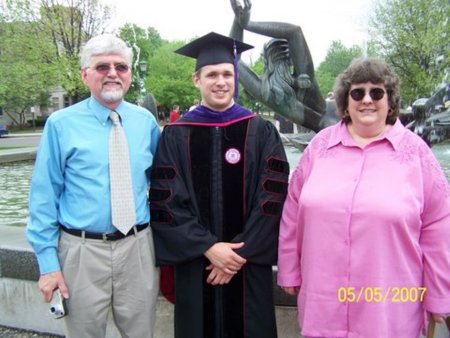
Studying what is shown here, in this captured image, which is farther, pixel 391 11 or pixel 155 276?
pixel 391 11

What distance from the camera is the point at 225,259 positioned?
7.52ft

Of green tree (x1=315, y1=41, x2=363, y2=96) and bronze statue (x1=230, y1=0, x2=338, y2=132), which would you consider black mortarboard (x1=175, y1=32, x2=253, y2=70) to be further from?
green tree (x1=315, y1=41, x2=363, y2=96)

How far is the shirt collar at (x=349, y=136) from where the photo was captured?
2018mm

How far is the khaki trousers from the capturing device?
2.25m

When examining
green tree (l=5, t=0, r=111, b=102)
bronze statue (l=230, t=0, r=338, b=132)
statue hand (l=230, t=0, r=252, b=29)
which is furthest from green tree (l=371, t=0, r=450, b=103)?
green tree (l=5, t=0, r=111, b=102)

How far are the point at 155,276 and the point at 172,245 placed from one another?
230mm

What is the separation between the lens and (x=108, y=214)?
2238 millimetres

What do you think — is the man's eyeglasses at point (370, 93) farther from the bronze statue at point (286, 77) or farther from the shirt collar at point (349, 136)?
the bronze statue at point (286, 77)

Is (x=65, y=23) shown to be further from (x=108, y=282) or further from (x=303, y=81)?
(x=108, y=282)

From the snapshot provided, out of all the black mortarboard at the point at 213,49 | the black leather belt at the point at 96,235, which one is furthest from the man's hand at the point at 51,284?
the black mortarboard at the point at 213,49

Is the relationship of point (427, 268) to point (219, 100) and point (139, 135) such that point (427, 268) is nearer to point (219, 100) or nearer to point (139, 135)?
point (219, 100)

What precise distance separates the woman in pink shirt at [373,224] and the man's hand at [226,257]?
0.35 m

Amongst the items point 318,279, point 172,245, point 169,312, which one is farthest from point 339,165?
point 169,312

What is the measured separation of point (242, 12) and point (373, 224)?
4.15m
